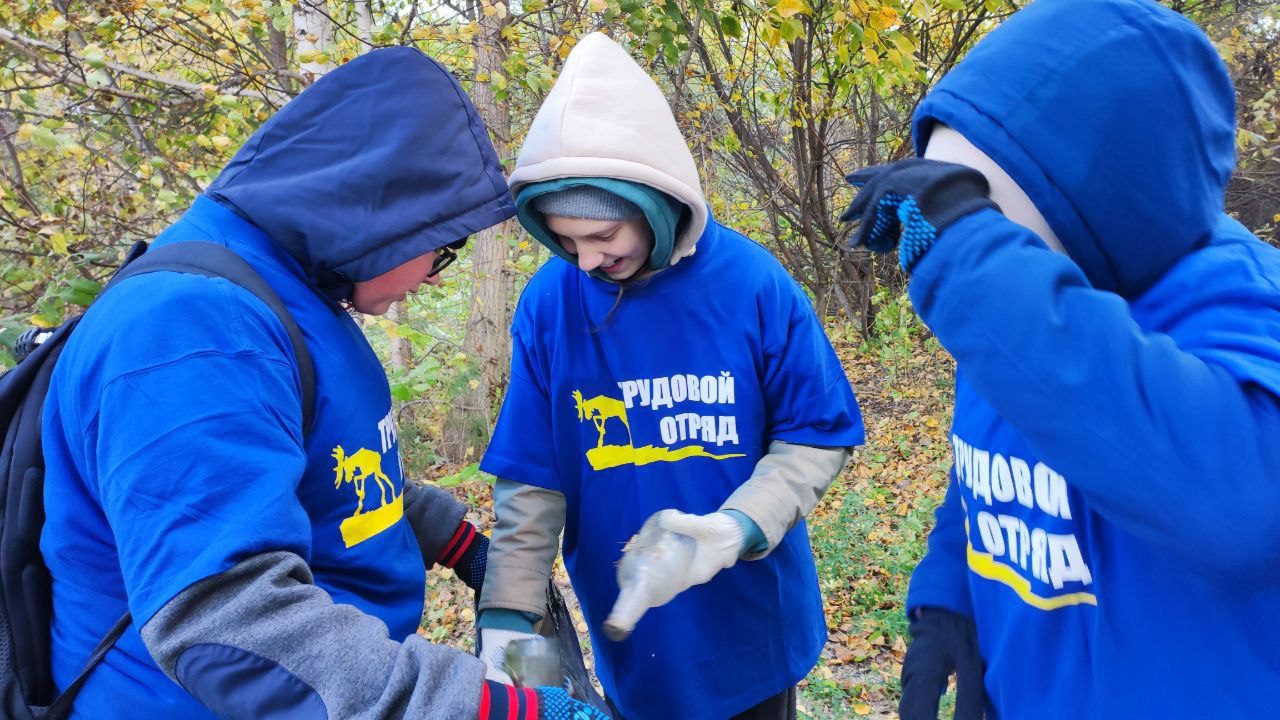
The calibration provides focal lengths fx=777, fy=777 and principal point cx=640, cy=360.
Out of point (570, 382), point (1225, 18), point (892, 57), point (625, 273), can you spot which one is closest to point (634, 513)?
point (570, 382)

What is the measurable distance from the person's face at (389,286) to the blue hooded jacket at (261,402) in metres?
0.05

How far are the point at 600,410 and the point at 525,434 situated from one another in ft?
0.62

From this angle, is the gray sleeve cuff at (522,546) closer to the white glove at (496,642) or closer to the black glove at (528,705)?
the white glove at (496,642)

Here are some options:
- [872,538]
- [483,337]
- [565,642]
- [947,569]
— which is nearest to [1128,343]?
[947,569]

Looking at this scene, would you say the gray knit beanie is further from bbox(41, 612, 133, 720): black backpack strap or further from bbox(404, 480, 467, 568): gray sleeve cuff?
bbox(41, 612, 133, 720): black backpack strap

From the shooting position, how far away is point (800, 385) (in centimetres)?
179

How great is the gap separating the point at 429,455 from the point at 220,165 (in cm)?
269

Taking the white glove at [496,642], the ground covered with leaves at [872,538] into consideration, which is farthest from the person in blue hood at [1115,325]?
the ground covered with leaves at [872,538]

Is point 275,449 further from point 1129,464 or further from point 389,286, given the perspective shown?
point 1129,464

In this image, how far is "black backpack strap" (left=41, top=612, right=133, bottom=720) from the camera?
109 cm

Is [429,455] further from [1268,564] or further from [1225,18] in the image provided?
[1225,18]

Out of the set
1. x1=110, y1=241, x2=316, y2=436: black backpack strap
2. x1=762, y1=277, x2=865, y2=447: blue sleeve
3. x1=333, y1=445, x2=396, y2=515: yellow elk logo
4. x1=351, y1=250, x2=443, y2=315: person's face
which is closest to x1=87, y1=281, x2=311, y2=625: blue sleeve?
x1=110, y1=241, x2=316, y2=436: black backpack strap

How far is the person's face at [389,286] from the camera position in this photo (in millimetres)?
1448

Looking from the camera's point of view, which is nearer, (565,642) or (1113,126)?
(1113,126)
